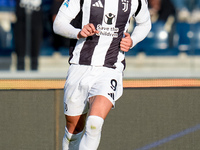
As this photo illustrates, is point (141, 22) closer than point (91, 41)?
No

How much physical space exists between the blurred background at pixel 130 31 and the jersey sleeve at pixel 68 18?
5008 millimetres

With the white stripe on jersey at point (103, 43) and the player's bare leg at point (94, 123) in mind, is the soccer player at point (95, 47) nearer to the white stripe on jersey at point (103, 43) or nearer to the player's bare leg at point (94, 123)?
the white stripe on jersey at point (103, 43)

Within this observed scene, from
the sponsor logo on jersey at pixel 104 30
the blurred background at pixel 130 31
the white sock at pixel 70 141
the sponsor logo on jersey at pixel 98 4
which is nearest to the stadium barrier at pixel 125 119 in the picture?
the white sock at pixel 70 141

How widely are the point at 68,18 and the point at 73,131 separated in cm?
82

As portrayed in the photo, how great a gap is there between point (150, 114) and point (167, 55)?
5260mm

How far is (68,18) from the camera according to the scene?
381 centimetres

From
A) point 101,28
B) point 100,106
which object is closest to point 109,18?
point 101,28

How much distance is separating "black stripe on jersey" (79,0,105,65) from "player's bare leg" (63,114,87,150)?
1.40 ft

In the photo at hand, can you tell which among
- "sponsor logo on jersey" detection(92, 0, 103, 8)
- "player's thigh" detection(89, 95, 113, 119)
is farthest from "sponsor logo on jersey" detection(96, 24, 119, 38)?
"player's thigh" detection(89, 95, 113, 119)

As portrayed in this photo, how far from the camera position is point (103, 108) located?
11.6 ft

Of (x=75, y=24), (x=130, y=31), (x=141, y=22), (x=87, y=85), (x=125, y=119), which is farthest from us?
(x=130, y=31)

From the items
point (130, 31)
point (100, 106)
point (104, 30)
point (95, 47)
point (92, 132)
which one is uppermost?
point (104, 30)

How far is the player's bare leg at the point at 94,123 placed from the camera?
3.47 metres

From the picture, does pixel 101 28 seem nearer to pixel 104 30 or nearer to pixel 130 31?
pixel 104 30
